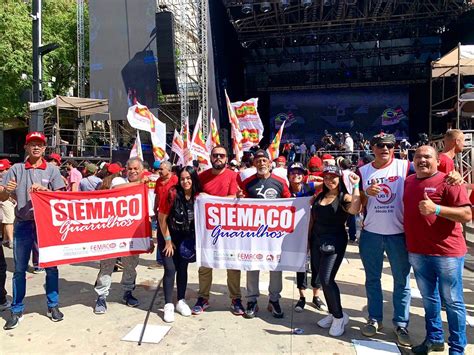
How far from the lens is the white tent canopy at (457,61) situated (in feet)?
37.5

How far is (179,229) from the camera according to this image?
4332 mm

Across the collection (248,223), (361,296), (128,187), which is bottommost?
(361,296)

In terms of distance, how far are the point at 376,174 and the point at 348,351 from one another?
1.68 metres

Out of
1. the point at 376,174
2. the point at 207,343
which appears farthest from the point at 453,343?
the point at 207,343

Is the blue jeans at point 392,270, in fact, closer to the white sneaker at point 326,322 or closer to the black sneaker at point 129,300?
the white sneaker at point 326,322

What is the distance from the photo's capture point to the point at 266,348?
141 inches

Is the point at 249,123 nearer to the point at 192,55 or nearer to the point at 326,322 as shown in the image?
the point at 326,322

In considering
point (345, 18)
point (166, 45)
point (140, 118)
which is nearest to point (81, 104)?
point (166, 45)

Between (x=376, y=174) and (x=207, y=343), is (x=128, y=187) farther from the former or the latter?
(x=376, y=174)

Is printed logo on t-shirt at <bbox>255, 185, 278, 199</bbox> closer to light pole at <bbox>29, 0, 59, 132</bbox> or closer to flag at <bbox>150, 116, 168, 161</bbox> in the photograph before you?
flag at <bbox>150, 116, 168, 161</bbox>

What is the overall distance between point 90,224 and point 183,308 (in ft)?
4.94

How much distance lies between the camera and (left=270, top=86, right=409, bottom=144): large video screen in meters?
24.7

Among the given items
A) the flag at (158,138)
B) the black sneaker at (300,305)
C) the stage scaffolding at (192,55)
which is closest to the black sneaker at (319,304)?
the black sneaker at (300,305)

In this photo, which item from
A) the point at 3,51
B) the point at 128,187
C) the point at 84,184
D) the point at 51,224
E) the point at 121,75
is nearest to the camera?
the point at 51,224
